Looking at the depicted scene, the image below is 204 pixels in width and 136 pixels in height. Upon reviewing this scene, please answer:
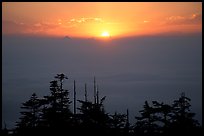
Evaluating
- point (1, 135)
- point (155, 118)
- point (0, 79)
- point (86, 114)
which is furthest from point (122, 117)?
point (0, 79)

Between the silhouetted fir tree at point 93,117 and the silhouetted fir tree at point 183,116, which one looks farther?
the silhouetted fir tree at point 183,116

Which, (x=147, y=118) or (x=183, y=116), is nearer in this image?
(x=183, y=116)

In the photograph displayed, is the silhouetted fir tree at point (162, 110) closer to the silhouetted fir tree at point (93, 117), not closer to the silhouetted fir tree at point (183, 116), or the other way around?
the silhouetted fir tree at point (183, 116)

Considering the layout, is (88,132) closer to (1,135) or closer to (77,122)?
(77,122)

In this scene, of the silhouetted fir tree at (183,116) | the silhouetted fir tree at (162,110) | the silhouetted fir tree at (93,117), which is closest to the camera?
the silhouetted fir tree at (93,117)

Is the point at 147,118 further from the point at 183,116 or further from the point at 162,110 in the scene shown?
the point at 183,116

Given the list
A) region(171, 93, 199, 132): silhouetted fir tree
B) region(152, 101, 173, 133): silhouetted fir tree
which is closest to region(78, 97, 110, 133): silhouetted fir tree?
region(171, 93, 199, 132): silhouetted fir tree

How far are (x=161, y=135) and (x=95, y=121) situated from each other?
1.81 metres

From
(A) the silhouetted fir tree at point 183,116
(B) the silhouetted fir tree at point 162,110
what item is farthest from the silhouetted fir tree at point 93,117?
(B) the silhouetted fir tree at point 162,110

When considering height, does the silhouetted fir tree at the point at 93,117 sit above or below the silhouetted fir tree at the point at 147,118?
above

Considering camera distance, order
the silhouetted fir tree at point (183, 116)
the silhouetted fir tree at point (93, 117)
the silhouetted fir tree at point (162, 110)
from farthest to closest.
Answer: the silhouetted fir tree at point (162, 110)
the silhouetted fir tree at point (183, 116)
the silhouetted fir tree at point (93, 117)

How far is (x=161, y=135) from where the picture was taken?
8828 mm

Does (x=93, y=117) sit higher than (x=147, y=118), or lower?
higher

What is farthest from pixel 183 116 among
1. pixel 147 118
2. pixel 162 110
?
pixel 147 118
